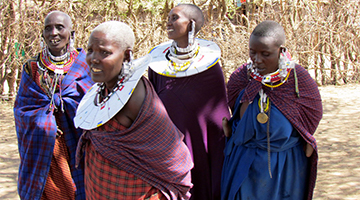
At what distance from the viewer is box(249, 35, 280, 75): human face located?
2396mm

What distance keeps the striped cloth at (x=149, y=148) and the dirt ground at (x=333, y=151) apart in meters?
2.38

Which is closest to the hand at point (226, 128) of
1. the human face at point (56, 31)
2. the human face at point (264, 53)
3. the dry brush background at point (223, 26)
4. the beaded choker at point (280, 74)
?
the beaded choker at point (280, 74)

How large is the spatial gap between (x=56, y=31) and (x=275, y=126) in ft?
6.40

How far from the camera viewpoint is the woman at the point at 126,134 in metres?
1.88

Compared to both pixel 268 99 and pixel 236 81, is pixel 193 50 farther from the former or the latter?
pixel 268 99

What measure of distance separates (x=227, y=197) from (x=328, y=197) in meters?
1.59

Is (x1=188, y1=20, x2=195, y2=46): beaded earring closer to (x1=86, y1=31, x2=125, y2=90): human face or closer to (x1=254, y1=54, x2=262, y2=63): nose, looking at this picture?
(x1=254, y1=54, x2=262, y2=63): nose

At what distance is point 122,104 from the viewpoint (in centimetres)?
185

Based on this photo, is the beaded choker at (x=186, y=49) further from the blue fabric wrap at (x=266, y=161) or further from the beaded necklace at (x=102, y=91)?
the beaded necklace at (x=102, y=91)

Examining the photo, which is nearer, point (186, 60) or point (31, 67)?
point (31, 67)

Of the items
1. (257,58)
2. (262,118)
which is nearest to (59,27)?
(257,58)

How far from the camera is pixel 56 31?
2977 millimetres

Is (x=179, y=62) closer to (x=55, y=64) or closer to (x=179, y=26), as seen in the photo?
(x=179, y=26)

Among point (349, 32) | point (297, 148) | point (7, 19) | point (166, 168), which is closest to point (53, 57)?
point (166, 168)
